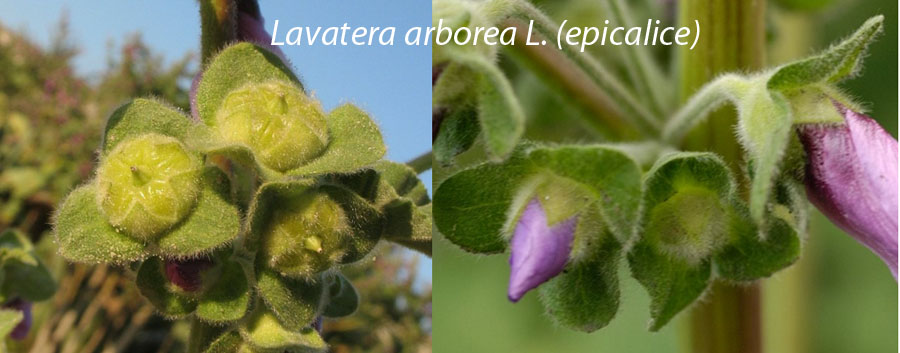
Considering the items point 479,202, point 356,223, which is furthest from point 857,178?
point 356,223

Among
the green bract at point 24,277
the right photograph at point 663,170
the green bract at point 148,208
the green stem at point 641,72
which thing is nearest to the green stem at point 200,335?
the green bract at point 148,208

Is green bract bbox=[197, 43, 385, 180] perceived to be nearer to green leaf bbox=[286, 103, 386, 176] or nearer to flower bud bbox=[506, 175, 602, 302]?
green leaf bbox=[286, 103, 386, 176]

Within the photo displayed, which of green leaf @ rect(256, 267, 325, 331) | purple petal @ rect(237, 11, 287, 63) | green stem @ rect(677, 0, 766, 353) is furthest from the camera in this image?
green stem @ rect(677, 0, 766, 353)

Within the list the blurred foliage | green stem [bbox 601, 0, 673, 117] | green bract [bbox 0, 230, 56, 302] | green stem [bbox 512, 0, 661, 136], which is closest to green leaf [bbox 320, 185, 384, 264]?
green stem [bbox 512, 0, 661, 136]

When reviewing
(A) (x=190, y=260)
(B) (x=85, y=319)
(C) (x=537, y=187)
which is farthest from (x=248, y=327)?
(B) (x=85, y=319)

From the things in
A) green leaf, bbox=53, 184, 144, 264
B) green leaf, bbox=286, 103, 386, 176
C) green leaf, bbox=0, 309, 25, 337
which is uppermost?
green leaf, bbox=286, 103, 386, 176

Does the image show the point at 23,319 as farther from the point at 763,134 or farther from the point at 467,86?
the point at 763,134

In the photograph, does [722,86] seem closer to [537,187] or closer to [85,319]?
[537,187]

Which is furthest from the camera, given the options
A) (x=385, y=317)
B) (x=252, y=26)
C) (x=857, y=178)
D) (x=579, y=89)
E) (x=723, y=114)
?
(x=385, y=317)
